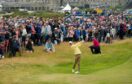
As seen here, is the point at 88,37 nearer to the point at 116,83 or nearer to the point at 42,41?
the point at 42,41

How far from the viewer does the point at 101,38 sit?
5075cm

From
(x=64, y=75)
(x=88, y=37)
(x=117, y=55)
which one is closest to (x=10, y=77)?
(x=64, y=75)

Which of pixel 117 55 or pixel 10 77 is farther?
pixel 117 55

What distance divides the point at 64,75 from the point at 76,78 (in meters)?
1.59

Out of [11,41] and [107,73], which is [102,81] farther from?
[11,41]

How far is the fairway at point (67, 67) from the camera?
2822cm

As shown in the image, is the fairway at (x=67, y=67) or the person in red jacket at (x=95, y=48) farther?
the person in red jacket at (x=95, y=48)

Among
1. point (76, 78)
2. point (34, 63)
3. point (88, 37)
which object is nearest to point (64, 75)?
point (76, 78)

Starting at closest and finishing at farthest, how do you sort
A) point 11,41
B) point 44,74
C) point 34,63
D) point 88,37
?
point 44,74, point 34,63, point 11,41, point 88,37

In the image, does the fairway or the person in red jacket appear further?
the person in red jacket

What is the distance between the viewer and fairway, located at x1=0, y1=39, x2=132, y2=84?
28.2 m

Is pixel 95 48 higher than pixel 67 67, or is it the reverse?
pixel 67 67

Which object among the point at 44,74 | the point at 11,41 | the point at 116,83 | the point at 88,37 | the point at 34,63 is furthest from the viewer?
the point at 88,37

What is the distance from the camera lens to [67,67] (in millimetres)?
35688
